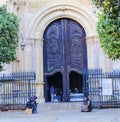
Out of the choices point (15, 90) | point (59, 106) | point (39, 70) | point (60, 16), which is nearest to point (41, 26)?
point (60, 16)

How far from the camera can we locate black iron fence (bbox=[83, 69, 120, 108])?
26.0 metres

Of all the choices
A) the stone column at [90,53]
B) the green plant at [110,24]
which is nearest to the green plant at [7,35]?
the green plant at [110,24]

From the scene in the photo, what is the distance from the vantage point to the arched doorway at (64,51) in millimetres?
29959

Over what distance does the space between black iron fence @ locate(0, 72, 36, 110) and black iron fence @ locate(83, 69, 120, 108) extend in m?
3.49

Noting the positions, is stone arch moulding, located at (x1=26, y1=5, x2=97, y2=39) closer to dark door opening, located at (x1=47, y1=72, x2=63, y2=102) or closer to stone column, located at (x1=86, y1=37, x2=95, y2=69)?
stone column, located at (x1=86, y1=37, x2=95, y2=69)

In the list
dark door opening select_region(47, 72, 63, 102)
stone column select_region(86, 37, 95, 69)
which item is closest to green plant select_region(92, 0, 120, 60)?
stone column select_region(86, 37, 95, 69)

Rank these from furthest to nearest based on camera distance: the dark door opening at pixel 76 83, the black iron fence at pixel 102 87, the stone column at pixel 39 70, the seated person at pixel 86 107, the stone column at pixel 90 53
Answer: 1. the dark door opening at pixel 76 83
2. the stone column at pixel 90 53
3. the stone column at pixel 39 70
4. the black iron fence at pixel 102 87
5. the seated person at pixel 86 107

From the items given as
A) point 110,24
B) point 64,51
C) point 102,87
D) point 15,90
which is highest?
point 64,51

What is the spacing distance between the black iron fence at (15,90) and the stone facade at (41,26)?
84.4 inches

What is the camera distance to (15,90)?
26.6 meters

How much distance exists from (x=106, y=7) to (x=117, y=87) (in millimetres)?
15277

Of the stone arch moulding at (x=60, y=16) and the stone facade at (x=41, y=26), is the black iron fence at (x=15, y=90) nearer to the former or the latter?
the stone facade at (x=41, y=26)

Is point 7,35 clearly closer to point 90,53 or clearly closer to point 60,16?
point 90,53

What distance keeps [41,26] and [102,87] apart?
6.76 m
